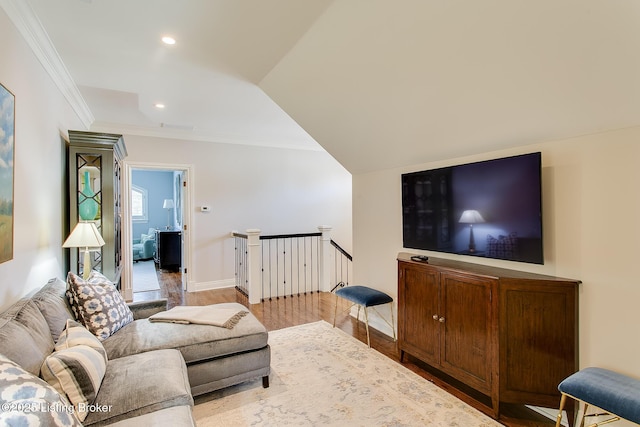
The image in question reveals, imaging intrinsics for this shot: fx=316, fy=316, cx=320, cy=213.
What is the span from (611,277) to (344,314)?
9.45 ft

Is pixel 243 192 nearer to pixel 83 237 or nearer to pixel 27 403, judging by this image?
pixel 83 237

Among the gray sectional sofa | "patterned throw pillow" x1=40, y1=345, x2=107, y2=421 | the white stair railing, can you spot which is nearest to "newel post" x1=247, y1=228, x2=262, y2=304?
the white stair railing

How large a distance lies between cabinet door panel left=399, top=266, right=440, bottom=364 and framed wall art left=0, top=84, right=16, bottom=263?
2.85 m

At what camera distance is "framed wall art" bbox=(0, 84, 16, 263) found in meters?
1.86

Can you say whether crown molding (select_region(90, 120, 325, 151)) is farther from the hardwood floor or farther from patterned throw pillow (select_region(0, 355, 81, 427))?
patterned throw pillow (select_region(0, 355, 81, 427))

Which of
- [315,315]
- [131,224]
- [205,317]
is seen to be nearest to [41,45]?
[205,317]

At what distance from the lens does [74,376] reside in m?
1.45

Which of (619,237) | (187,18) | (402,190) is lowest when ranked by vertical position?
(619,237)

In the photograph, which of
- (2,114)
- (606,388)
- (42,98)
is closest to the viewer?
(606,388)

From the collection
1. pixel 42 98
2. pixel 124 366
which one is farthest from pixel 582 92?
pixel 42 98

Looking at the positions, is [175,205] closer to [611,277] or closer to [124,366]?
[124,366]

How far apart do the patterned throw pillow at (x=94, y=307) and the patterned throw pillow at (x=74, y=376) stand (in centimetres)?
64

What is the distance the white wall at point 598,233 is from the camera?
1764 mm

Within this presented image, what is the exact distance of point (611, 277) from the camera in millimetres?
1837
